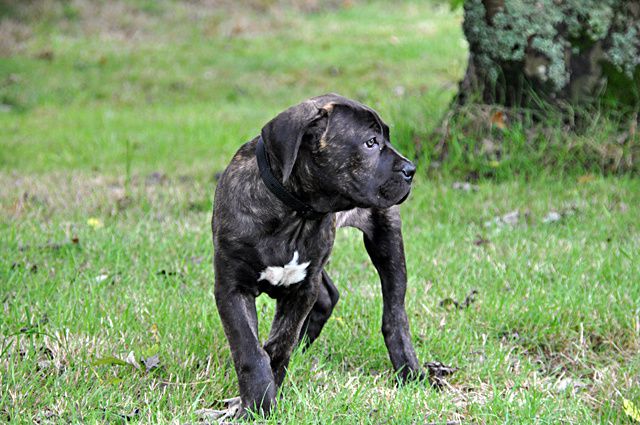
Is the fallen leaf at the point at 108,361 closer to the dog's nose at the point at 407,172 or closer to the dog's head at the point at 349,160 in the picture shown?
the dog's head at the point at 349,160

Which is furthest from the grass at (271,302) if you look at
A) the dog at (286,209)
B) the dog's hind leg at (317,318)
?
the dog at (286,209)

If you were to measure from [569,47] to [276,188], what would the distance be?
4.95 m

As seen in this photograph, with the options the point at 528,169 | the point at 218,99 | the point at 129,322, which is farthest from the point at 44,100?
the point at 129,322

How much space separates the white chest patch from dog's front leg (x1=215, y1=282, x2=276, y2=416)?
5.2 inches

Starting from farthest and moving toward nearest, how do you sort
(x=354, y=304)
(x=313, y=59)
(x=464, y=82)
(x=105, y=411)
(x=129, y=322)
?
(x=313, y=59) < (x=464, y=82) < (x=354, y=304) < (x=129, y=322) < (x=105, y=411)

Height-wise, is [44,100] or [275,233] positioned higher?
[275,233]

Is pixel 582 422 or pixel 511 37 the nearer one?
pixel 582 422

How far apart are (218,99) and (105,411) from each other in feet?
33.1

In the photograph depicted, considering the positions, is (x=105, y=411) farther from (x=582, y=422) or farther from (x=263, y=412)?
(x=582, y=422)

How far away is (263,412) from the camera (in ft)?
12.3

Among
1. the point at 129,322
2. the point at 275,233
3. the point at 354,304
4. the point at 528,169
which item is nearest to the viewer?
the point at 275,233

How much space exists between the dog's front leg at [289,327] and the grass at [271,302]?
148mm

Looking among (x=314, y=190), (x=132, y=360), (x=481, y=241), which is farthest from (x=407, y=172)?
(x=481, y=241)

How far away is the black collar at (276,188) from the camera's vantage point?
3.92 meters
